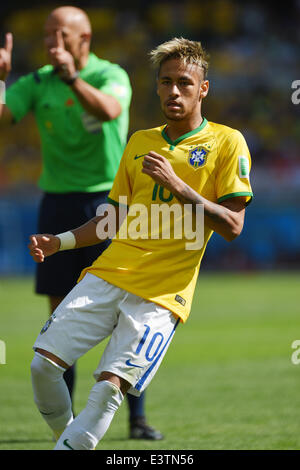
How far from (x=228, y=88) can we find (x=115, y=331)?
21.3 meters

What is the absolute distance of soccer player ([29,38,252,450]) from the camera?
11.4ft

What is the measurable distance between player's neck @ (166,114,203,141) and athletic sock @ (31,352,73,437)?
1.27 meters

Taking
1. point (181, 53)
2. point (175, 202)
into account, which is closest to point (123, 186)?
point (175, 202)

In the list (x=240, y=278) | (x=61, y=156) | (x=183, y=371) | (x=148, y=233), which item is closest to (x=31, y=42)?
(x=240, y=278)

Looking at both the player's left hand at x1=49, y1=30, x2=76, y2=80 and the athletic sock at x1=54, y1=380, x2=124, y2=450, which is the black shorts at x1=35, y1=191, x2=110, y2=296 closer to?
the player's left hand at x1=49, y1=30, x2=76, y2=80

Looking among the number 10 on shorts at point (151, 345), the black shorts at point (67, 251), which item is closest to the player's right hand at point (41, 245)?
the number 10 on shorts at point (151, 345)

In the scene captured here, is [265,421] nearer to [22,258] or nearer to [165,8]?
[22,258]

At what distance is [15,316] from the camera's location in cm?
1262

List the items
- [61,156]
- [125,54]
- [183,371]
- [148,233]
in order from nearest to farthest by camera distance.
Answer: [148,233] → [61,156] → [183,371] → [125,54]

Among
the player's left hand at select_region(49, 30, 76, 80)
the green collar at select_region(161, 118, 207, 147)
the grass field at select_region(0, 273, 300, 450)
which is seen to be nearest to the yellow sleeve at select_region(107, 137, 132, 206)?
the green collar at select_region(161, 118, 207, 147)

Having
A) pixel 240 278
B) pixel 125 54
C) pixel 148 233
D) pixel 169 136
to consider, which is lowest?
pixel 240 278

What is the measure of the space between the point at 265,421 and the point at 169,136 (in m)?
2.43

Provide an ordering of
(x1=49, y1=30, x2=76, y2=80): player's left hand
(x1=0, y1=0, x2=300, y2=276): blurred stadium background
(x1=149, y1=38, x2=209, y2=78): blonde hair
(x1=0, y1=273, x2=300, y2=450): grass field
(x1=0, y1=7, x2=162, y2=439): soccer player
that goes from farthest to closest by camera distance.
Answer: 1. (x1=0, y1=0, x2=300, y2=276): blurred stadium background
2. (x1=0, y1=7, x2=162, y2=439): soccer player
3. (x1=0, y1=273, x2=300, y2=450): grass field
4. (x1=49, y1=30, x2=76, y2=80): player's left hand
5. (x1=149, y1=38, x2=209, y2=78): blonde hair

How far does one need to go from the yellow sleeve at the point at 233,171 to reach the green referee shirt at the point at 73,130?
4.74 ft
